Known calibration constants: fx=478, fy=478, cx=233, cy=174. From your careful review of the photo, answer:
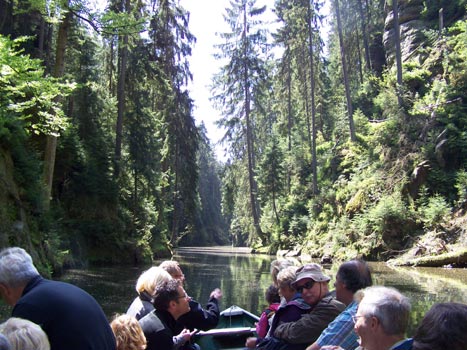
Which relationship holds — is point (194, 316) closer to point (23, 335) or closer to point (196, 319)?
point (196, 319)

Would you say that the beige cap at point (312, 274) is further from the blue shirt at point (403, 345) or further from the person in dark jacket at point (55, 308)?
the person in dark jacket at point (55, 308)

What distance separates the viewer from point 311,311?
3.67 meters

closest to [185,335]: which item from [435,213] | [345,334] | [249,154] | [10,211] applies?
[345,334]

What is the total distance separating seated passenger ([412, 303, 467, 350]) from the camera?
1849 mm

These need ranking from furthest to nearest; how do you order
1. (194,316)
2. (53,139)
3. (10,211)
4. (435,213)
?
1. (435,213)
2. (53,139)
3. (10,211)
4. (194,316)

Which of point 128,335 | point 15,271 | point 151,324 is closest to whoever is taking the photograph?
point 15,271

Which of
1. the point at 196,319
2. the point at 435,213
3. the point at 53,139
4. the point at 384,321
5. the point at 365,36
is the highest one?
the point at 365,36

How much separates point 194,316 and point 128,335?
3.43 feet

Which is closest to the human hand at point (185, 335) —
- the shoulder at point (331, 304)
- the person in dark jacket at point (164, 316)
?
the person in dark jacket at point (164, 316)

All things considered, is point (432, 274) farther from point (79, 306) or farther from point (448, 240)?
Result: point (79, 306)

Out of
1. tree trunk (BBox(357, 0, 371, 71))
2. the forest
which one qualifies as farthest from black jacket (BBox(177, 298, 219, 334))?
tree trunk (BBox(357, 0, 371, 71))

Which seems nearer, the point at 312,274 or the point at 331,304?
the point at 331,304

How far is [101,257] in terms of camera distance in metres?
18.3

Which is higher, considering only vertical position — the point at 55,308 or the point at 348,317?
the point at 55,308
